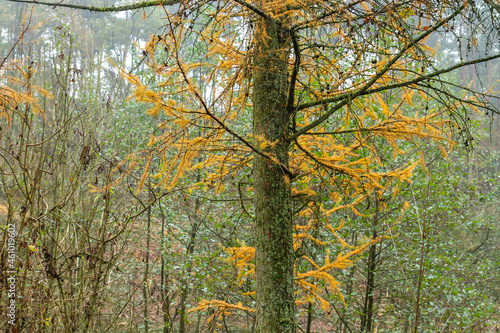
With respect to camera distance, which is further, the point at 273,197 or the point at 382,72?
the point at 273,197

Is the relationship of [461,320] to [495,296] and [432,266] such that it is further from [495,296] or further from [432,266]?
[495,296]

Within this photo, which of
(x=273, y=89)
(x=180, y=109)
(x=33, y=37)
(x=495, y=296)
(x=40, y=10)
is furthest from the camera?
(x=33, y=37)

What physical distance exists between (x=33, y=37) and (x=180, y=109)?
2480 cm

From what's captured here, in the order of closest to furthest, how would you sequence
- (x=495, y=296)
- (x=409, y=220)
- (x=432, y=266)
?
(x=432, y=266) < (x=409, y=220) < (x=495, y=296)

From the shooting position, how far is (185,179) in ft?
24.8

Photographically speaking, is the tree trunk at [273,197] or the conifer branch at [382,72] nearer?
the conifer branch at [382,72]

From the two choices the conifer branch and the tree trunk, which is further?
the tree trunk

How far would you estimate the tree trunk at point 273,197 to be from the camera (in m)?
2.97

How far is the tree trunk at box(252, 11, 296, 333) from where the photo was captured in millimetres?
2967

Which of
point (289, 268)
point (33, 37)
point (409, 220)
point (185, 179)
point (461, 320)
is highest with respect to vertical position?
point (33, 37)

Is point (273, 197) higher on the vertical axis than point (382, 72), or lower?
lower

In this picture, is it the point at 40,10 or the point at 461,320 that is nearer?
the point at 461,320

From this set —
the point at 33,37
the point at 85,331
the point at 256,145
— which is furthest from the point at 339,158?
the point at 33,37

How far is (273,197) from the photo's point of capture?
3.12 m
